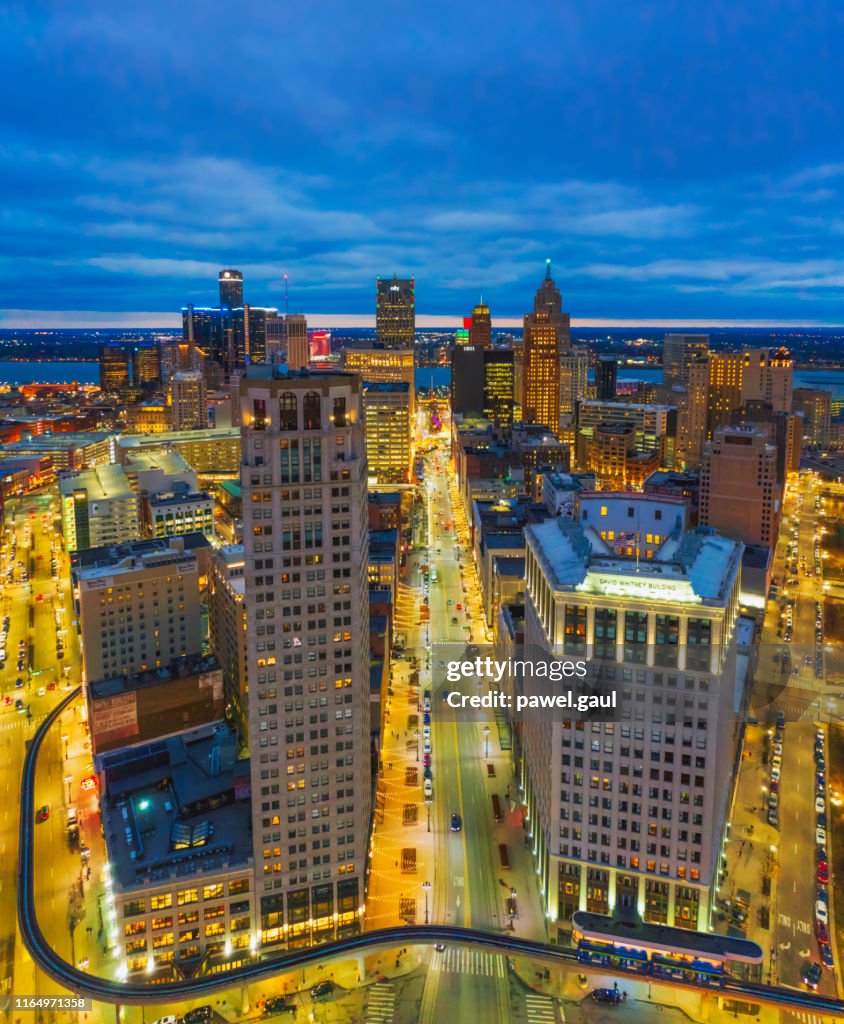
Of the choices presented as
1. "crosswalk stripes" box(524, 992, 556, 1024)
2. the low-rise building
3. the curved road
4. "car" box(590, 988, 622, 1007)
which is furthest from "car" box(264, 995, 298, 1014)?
"car" box(590, 988, 622, 1007)

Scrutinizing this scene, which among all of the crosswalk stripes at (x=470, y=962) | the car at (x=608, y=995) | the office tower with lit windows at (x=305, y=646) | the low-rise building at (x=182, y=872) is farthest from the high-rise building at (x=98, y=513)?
the car at (x=608, y=995)

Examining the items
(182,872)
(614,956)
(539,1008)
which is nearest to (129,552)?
(182,872)

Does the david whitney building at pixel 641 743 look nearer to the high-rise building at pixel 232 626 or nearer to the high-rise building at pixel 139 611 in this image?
the high-rise building at pixel 232 626

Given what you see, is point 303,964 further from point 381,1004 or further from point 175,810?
point 175,810

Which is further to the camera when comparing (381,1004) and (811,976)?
(811,976)

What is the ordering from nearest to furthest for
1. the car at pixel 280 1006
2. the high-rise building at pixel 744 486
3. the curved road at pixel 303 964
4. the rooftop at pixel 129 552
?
1. the curved road at pixel 303 964
2. the car at pixel 280 1006
3. the rooftop at pixel 129 552
4. the high-rise building at pixel 744 486

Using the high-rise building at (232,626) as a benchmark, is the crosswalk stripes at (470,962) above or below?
below

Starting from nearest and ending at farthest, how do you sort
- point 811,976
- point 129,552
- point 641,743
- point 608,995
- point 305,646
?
1. point 608,995
2. point 811,976
3. point 641,743
4. point 305,646
5. point 129,552
